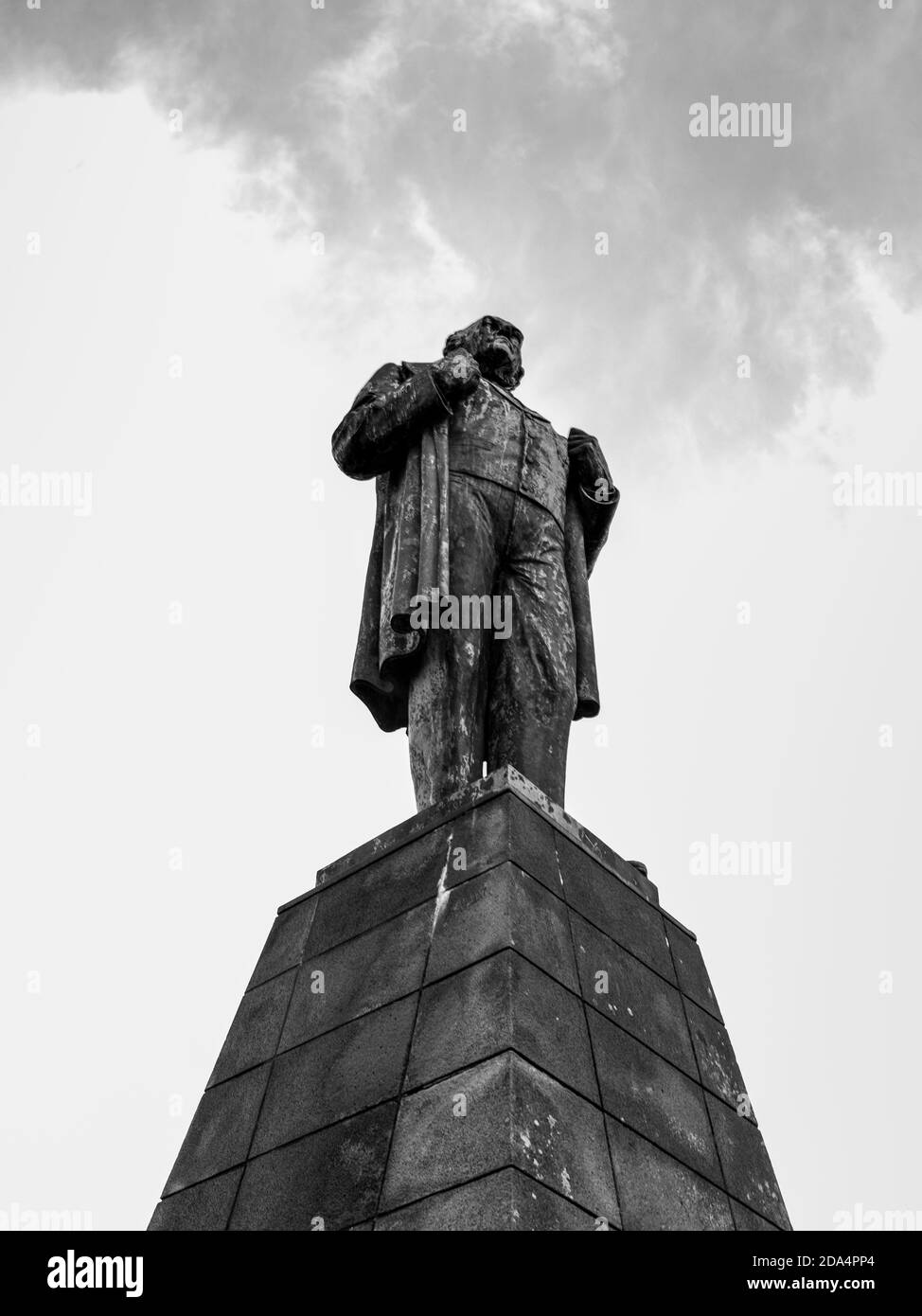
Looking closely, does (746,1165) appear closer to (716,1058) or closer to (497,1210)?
(716,1058)

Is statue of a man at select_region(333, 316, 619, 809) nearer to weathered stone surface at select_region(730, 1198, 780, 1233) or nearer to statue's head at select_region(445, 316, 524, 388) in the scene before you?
statue's head at select_region(445, 316, 524, 388)

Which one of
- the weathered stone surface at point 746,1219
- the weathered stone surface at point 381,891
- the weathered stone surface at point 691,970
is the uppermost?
the weathered stone surface at point 381,891

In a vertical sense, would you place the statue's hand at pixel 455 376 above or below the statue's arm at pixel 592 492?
above

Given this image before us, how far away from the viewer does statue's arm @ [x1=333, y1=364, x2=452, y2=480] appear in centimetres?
910

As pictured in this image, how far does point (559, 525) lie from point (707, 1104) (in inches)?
153

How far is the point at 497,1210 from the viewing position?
214 inches

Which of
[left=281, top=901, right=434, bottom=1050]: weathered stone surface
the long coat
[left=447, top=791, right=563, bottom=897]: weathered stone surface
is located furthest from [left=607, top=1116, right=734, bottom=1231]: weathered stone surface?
the long coat

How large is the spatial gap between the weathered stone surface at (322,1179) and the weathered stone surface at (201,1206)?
0.09 m

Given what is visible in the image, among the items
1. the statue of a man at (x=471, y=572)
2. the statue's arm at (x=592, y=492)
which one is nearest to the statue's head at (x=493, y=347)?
the statue of a man at (x=471, y=572)

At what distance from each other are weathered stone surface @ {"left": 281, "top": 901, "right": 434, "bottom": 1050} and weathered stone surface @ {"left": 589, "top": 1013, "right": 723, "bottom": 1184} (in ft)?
3.02

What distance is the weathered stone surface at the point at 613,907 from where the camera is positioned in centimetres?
744

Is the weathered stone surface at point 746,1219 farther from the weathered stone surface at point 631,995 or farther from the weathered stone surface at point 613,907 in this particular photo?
the weathered stone surface at point 613,907

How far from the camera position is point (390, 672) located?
8.70 metres
